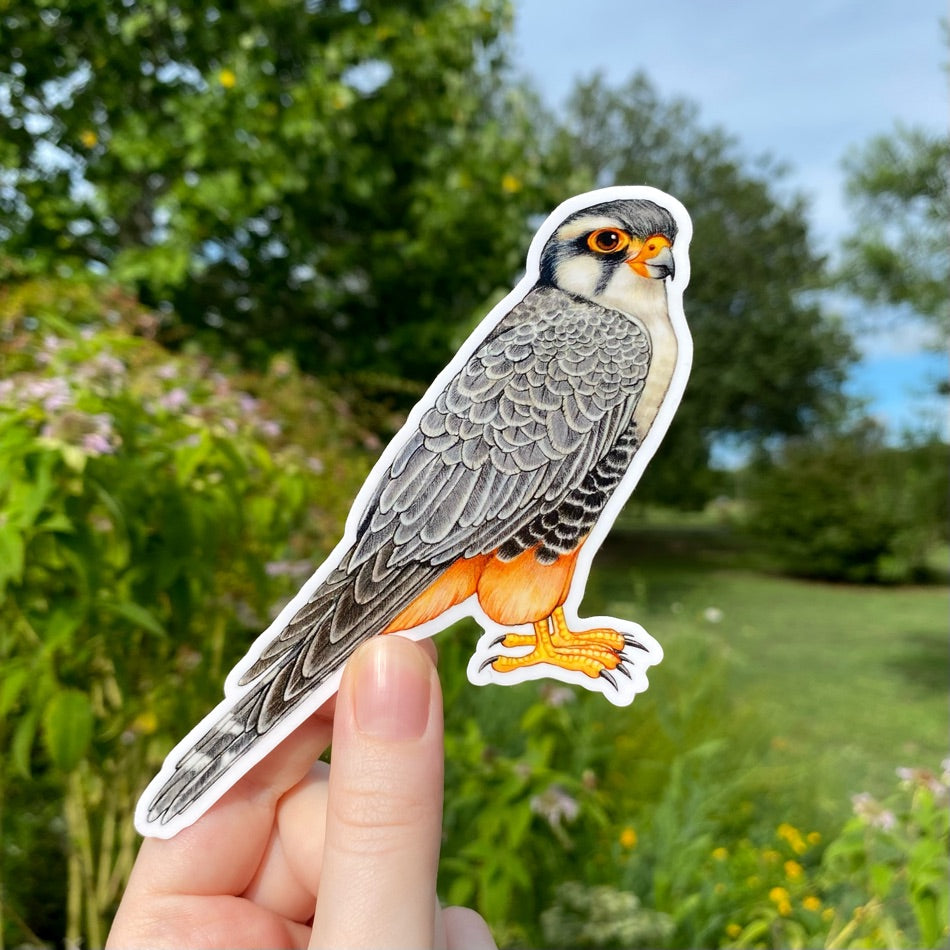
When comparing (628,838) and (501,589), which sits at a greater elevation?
(501,589)

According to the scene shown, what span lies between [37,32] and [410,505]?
4957 mm

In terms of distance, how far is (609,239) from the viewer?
3.13 feet

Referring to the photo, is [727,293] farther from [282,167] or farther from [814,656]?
[282,167]

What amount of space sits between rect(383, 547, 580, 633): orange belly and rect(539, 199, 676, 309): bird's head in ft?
1.06

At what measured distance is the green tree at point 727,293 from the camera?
11.1m

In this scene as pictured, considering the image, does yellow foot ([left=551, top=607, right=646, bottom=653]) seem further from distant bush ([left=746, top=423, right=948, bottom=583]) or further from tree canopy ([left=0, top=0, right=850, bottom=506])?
distant bush ([left=746, top=423, right=948, bottom=583])

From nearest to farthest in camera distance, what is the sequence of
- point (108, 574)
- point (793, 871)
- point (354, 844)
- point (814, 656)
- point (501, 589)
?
point (354, 844) → point (501, 589) → point (108, 574) → point (793, 871) → point (814, 656)

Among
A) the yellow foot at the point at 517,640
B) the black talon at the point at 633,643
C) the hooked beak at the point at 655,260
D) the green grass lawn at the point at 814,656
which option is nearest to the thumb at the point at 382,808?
the yellow foot at the point at 517,640

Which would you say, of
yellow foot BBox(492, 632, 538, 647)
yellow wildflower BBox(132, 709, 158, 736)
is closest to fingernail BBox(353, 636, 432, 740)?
yellow foot BBox(492, 632, 538, 647)

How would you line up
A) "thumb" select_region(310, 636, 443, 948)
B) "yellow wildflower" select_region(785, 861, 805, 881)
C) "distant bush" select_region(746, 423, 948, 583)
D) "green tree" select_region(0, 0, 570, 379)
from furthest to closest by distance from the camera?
"distant bush" select_region(746, 423, 948, 583), "green tree" select_region(0, 0, 570, 379), "yellow wildflower" select_region(785, 861, 805, 881), "thumb" select_region(310, 636, 443, 948)

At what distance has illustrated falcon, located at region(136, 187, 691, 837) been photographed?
2.88 ft

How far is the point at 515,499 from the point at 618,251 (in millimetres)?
332

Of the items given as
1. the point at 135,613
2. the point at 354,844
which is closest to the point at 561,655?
the point at 354,844

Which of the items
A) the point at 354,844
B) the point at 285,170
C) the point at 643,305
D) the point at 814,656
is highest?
the point at 285,170
